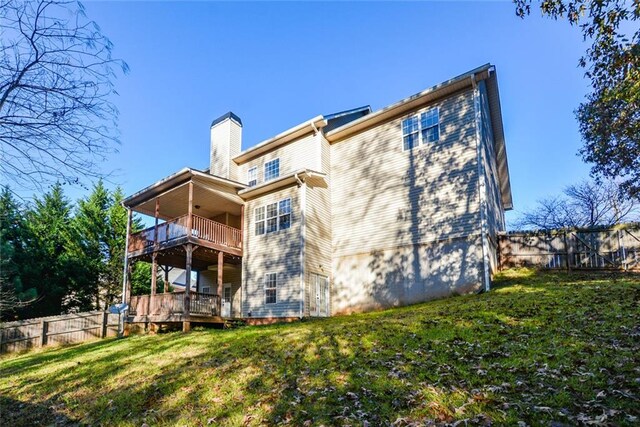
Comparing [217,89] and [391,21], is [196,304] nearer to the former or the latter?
[217,89]

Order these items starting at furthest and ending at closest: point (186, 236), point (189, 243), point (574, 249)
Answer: point (186, 236), point (189, 243), point (574, 249)

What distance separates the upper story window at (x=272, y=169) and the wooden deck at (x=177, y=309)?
6.21 m

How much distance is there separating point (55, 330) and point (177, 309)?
7.72 meters

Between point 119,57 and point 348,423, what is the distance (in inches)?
201

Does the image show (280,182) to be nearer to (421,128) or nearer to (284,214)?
(284,214)

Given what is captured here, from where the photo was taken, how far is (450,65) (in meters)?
16.1

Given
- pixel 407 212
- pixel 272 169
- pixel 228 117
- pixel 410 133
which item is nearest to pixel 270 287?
pixel 272 169

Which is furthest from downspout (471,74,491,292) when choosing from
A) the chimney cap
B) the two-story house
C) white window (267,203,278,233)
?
the chimney cap

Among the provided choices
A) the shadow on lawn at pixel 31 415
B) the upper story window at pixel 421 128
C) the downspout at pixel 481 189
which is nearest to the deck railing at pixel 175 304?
the shadow on lawn at pixel 31 415

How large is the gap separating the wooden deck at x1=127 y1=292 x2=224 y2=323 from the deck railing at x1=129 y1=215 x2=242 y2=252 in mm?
2395

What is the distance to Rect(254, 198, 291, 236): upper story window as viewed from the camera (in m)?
16.9

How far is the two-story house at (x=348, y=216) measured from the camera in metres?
14.2

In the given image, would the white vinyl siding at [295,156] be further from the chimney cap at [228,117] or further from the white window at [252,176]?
the chimney cap at [228,117]

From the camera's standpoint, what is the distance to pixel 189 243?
15.7m
